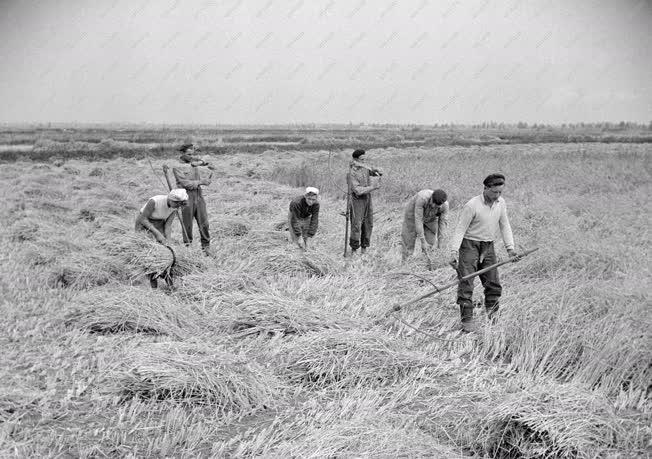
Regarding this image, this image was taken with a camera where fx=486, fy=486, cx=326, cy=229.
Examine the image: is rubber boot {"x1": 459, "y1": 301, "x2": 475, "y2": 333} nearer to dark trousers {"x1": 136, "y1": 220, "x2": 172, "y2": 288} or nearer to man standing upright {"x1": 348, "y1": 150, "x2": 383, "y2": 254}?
man standing upright {"x1": 348, "y1": 150, "x2": 383, "y2": 254}

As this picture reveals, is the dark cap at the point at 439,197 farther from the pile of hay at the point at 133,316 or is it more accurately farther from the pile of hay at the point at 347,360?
the pile of hay at the point at 133,316

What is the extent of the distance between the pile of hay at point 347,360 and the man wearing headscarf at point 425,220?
203 cm

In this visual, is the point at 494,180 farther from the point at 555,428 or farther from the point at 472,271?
the point at 555,428

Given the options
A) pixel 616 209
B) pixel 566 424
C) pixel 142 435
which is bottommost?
pixel 142 435

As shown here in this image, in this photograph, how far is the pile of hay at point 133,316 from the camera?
3.61 meters

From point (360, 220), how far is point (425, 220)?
0.82 m

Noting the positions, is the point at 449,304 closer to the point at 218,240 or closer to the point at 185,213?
the point at 185,213

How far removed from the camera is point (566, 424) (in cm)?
230

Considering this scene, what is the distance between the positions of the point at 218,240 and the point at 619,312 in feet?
15.6

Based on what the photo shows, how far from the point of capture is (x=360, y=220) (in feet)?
19.0

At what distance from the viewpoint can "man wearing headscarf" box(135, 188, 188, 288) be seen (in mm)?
4465

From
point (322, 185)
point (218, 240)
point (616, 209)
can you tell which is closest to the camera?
point (218, 240)

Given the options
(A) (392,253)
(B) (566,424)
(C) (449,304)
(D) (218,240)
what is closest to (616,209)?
(A) (392,253)

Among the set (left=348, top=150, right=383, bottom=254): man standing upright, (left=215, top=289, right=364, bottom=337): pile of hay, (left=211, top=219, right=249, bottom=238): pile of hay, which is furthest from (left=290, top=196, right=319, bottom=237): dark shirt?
(left=211, top=219, right=249, bottom=238): pile of hay
